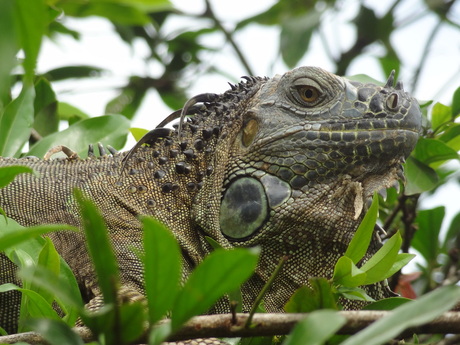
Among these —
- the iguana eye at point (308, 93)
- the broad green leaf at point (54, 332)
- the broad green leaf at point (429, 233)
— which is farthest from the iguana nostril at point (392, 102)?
the broad green leaf at point (54, 332)

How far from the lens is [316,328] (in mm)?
2318

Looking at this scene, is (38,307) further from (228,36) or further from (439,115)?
(228,36)

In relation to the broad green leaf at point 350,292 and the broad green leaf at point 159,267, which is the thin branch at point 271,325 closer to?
the broad green leaf at point 159,267

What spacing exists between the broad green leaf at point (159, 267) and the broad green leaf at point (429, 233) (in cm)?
430

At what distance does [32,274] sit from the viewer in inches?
86.7

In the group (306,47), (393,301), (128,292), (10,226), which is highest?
(306,47)

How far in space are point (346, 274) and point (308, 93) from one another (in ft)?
7.51

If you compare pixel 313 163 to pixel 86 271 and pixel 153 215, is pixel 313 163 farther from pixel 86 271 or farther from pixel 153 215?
pixel 86 271

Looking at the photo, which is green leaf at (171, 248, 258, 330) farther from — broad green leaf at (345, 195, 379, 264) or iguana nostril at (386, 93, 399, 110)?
iguana nostril at (386, 93, 399, 110)

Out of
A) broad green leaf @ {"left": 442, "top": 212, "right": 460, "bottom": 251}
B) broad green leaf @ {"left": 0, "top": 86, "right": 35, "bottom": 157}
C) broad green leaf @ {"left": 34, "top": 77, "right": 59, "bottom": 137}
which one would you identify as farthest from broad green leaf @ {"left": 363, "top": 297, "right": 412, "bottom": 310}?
broad green leaf @ {"left": 34, "top": 77, "right": 59, "bottom": 137}

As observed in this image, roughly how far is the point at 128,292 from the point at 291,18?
5349 millimetres

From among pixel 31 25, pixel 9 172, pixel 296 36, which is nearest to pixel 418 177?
pixel 296 36

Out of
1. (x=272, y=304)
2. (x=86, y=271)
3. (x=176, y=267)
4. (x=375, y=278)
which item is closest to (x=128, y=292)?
(x=86, y=271)

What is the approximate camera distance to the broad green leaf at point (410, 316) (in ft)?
7.38
